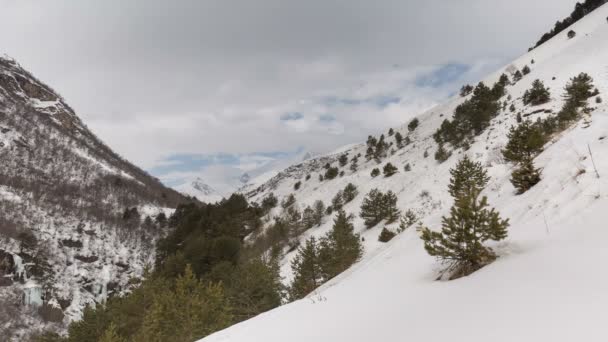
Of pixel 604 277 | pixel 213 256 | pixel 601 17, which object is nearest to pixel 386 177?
pixel 213 256

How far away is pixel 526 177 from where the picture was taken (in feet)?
33.4

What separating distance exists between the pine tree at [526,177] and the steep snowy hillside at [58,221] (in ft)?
152

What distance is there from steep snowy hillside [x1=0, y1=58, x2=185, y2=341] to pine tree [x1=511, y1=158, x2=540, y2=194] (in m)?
46.5

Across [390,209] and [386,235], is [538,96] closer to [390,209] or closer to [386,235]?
[390,209]

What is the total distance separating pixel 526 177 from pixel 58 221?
96.0 meters

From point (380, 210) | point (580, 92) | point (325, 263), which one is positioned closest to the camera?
point (325, 263)

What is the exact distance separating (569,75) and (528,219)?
121 ft

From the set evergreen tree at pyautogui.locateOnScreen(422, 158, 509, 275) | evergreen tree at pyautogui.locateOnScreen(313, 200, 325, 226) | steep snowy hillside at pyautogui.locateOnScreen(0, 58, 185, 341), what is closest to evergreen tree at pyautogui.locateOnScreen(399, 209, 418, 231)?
evergreen tree at pyautogui.locateOnScreen(422, 158, 509, 275)

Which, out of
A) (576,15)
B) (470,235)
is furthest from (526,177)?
(576,15)

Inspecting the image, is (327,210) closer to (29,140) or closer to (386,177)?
(386,177)

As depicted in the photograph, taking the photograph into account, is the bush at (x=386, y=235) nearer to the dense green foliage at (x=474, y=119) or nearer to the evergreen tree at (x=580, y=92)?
the dense green foliage at (x=474, y=119)

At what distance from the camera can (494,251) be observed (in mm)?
6445

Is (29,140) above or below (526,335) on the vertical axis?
above

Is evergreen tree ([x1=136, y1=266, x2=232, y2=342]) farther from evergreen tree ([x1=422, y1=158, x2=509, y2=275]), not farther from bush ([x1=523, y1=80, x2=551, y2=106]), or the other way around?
bush ([x1=523, y1=80, x2=551, y2=106])
